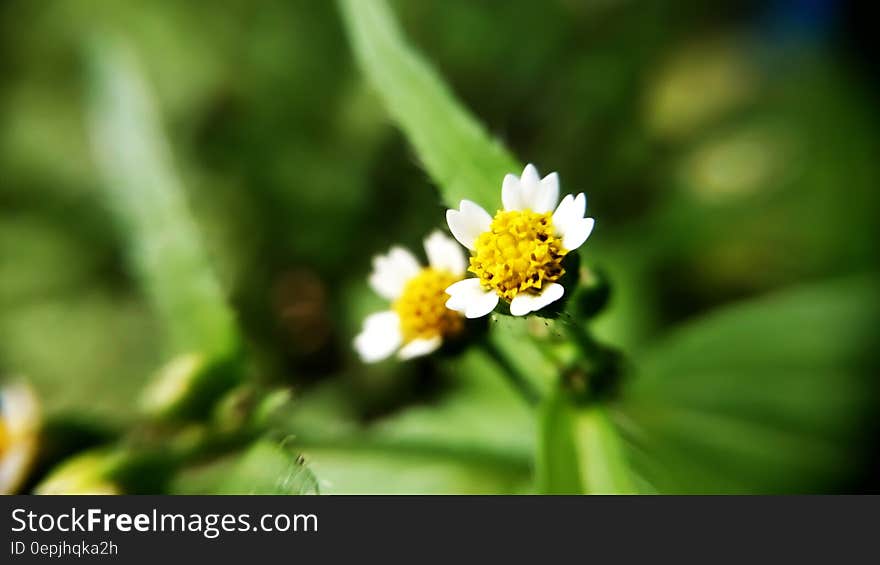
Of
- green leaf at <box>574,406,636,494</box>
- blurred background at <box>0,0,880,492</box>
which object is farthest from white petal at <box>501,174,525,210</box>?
blurred background at <box>0,0,880,492</box>

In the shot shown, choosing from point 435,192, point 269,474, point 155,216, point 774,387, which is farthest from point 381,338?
point 774,387

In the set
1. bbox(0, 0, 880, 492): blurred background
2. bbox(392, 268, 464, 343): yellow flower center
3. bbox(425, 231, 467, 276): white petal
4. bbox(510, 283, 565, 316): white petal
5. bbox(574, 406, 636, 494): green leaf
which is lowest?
bbox(574, 406, 636, 494): green leaf

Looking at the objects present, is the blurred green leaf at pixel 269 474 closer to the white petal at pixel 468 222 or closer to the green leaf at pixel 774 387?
the white petal at pixel 468 222

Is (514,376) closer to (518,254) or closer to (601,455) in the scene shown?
(601,455)

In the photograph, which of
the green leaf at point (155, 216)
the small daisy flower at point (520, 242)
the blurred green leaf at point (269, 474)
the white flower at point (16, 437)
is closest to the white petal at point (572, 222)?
the small daisy flower at point (520, 242)

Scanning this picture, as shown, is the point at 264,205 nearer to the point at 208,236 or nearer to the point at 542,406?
the point at 208,236

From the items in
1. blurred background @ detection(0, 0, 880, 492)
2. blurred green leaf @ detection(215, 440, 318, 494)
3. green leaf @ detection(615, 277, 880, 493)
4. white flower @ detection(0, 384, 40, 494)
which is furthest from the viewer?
blurred background @ detection(0, 0, 880, 492)

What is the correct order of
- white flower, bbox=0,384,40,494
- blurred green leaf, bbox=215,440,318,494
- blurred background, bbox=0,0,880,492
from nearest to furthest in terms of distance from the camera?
blurred green leaf, bbox=215,440,318,494 < white flower, bbox=0,384,40,494 < blurred background, bbox=0,0,880,492

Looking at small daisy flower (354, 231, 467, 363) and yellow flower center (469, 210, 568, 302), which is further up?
small daisy flower (354, 231, 467, 363)

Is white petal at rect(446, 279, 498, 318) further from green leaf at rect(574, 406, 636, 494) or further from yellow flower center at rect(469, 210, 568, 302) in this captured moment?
green leaf at rect(574, 406, 636, 494)

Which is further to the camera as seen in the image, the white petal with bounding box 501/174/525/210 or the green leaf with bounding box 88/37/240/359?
the green leaf with bounding box 88/37/240/359
